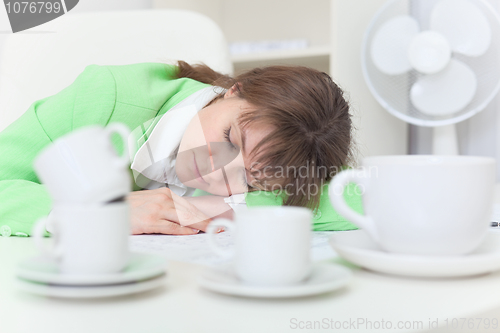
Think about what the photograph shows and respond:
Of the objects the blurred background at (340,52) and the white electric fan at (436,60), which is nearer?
the white electric fan at (436,60)

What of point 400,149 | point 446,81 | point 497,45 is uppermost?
point 497,45

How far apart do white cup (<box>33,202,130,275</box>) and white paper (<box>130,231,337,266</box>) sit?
14 cm

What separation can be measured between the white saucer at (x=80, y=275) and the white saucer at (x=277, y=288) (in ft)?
0.13

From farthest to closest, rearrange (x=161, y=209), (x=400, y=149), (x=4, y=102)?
(x=400, y=149) < (x=4, y=102) < (x=161, y=209)

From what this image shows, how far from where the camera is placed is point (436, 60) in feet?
4.85

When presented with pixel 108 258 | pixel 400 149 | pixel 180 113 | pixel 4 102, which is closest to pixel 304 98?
pixel 180 113

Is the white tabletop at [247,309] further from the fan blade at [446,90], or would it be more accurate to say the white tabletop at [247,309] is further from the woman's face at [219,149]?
the fan blade at [446,90]

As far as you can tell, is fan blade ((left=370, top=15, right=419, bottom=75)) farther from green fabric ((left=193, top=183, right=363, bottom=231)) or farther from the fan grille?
green fabric ((left=193, top=183, right=363, bottom=231))

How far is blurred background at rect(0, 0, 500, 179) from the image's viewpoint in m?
1.77

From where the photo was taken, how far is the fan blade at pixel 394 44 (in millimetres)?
1548

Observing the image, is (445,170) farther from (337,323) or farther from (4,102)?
(4,102)

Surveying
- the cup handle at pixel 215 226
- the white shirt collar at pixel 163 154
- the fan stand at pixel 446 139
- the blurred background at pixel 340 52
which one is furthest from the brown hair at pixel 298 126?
the fan stand at pixel 446 139

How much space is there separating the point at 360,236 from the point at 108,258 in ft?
0.90

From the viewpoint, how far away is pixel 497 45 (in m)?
1.46
